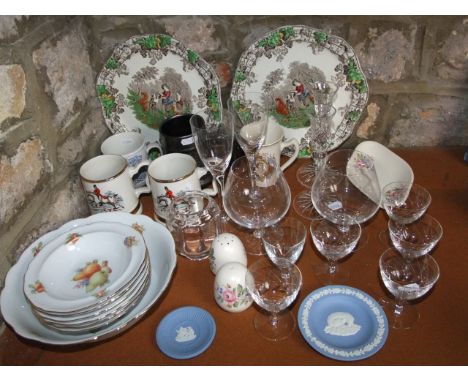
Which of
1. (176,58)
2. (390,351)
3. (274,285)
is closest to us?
(390,351)

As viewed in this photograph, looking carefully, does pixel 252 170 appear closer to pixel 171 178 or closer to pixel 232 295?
pixel 171 178

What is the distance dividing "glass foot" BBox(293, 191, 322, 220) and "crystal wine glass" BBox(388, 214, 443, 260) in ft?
0.57

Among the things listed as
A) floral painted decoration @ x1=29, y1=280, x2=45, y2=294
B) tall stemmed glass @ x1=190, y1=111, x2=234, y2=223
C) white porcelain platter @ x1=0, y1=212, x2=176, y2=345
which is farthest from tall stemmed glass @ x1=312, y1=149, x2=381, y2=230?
floral painted decoration @ x1=29, y1=280, x2=45, y2=294

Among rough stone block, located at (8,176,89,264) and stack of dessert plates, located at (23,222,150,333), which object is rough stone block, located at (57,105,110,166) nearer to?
rough stone block, located at (8,176,89,264)

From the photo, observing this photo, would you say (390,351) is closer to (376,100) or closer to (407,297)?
(407,297)

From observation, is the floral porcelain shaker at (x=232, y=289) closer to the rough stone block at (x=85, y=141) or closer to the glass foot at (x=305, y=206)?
the glass foot at (x=305, y=206)

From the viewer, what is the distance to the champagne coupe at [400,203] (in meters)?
0.92

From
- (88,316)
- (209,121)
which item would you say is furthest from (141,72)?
(88,316)

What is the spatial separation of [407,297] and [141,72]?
0.84 metres

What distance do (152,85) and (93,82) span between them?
160 millimetres

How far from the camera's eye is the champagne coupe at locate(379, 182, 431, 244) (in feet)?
3.03

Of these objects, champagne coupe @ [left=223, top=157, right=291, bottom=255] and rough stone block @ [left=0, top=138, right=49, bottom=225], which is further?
champagne coupe @ [left=223, top=157, right=291, bottom=255]

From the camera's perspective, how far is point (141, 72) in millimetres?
1137

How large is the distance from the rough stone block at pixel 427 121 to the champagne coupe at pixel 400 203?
0.94ft
